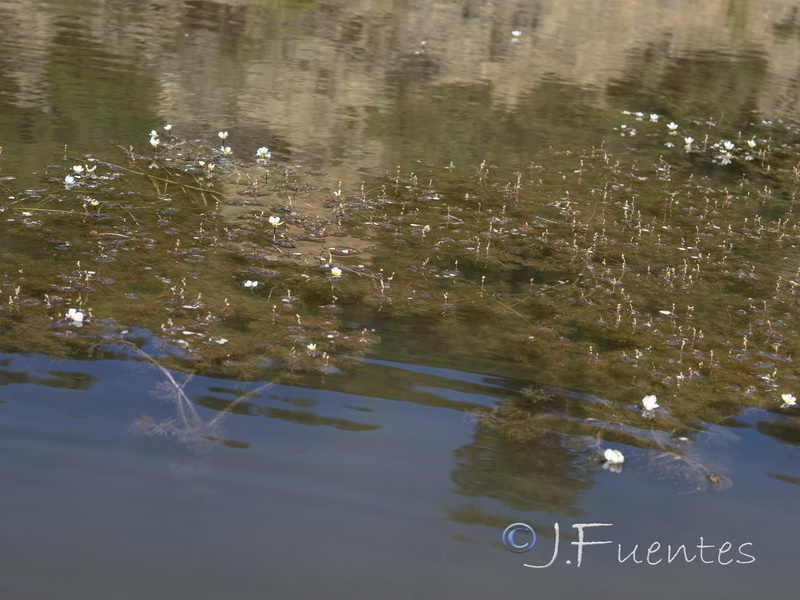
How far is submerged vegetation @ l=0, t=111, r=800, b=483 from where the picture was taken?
4.56 meters

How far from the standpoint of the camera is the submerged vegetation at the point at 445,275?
4559 mm

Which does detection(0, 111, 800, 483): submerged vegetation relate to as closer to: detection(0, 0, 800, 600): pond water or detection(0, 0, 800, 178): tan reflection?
detection(0, 0, 800, 600): pond water

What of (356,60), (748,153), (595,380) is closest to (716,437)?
(595,380)

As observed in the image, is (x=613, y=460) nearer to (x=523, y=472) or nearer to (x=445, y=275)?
(x=523, y=472)

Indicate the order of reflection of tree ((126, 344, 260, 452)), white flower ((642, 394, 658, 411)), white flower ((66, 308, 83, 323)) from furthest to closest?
white flower ((66, 308, 83, 323)) → white flower ((642, 394, 658, 411)) → reflection of tree ((126, 344, 260, 452))

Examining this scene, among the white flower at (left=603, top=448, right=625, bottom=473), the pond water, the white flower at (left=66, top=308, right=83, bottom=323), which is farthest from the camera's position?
the white flower at (left=66, top=308, right=83, bottom=323)

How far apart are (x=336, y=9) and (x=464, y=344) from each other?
1406 cm

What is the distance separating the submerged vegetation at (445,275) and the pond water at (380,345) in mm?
30

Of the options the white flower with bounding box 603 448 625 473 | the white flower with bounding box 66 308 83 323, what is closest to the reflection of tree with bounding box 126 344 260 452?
the white flower with bounding box 66 308 83 323

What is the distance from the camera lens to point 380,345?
189 inches

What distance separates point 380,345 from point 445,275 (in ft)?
4.15

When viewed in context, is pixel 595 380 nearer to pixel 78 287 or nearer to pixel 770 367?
pixel 770 367

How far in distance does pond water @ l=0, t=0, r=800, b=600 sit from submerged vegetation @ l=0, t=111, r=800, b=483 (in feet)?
0.10

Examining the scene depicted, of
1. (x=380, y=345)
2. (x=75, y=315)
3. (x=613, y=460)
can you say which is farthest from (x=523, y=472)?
(x=75, y=315)
